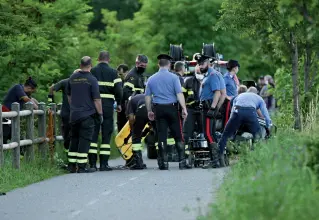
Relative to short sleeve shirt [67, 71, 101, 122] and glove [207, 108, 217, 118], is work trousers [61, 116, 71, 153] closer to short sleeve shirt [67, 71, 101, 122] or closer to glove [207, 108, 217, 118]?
short sleeve shirt [67, 71, 101, 122]

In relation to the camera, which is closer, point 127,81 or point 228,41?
point 127,81

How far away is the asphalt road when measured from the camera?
14.1 metres

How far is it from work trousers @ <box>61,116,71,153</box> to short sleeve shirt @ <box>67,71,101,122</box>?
101 cm

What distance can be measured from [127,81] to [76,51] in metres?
9.83

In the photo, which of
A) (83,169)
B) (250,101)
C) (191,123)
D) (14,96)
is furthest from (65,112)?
(250,101)

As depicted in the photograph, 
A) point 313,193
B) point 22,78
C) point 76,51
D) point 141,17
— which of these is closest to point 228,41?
point 141,17

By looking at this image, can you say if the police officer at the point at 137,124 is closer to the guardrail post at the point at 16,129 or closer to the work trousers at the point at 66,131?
the work trousers at the point at 66,131

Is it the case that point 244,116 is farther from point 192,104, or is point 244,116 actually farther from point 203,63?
point 192,104

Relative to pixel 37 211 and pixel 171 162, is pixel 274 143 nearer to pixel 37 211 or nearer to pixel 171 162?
pixel 37 211

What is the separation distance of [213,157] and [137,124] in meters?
1.95

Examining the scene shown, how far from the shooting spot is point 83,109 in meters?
22.7

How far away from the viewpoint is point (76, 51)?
34.7 meters

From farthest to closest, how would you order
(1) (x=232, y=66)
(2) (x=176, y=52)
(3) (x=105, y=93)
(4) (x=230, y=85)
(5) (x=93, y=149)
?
(2) (x=176, y=52) → (1) (x=232, y=66) → (4) (x=230, y=85) → (5) (x=93, y=149) → (3) (x=105, y=93)

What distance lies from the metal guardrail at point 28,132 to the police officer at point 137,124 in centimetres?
165
